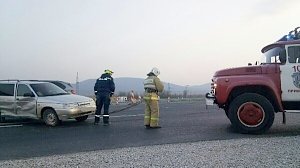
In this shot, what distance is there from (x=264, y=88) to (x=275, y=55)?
939mm

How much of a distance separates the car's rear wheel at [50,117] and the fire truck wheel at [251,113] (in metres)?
6.12

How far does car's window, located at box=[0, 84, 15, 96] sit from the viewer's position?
14.9 meters

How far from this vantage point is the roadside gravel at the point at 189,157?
A: 6817 mm

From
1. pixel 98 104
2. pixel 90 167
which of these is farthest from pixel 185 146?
pixel 98 104

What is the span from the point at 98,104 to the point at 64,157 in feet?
19.3

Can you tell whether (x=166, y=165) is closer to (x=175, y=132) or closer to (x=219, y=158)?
(x=219, y=158)

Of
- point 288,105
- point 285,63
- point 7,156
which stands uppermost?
point 285,63

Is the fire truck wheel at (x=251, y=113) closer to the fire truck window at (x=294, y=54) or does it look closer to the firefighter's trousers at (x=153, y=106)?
the fire truck window at (x=294, y=54)

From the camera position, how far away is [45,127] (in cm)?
1351

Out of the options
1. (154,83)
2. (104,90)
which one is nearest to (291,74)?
(154,83)

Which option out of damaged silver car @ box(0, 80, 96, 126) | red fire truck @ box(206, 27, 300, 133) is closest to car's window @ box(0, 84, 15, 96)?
damaged silver car @ box(0, 80, 96, 126)

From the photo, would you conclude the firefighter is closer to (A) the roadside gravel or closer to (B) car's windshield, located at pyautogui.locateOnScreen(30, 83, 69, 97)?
(A) the roadside gravel

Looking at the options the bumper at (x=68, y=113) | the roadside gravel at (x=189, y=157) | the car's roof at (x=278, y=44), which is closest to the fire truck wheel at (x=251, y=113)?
the car's roof at (x=278, y=44)

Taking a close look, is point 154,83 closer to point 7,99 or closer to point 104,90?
point 104,90
